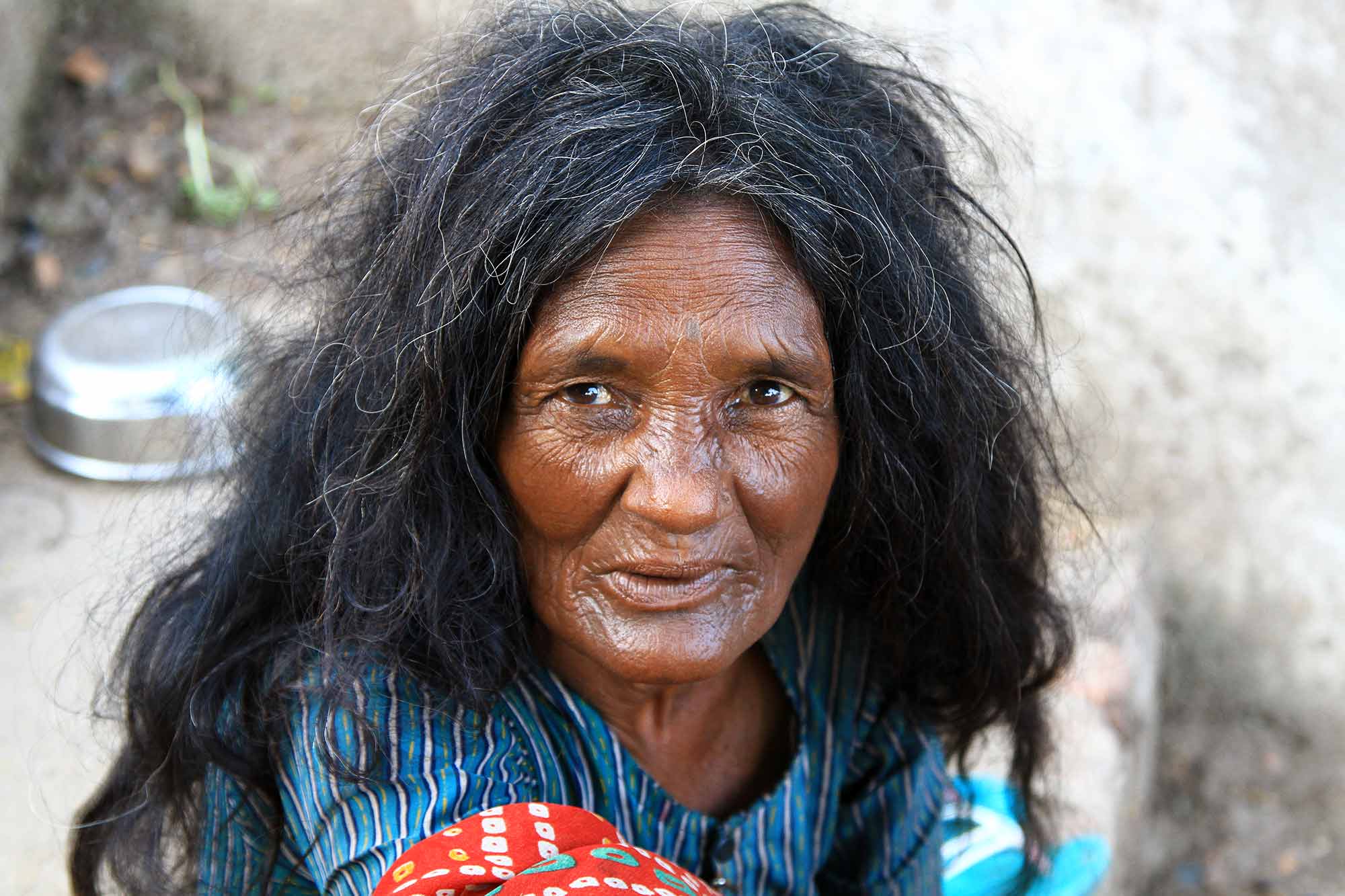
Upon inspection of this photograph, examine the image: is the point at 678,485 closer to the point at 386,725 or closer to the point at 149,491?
the point at 386,725

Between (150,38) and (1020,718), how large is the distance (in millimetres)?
4173

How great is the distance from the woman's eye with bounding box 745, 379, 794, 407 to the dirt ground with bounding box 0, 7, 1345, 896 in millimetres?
826

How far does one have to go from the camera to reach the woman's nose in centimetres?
161

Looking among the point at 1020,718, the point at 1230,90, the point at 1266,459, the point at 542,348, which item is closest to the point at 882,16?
the point at 1230,90

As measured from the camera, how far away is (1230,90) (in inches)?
136

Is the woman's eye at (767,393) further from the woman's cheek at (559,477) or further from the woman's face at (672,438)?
the woman's cheek at (559,477)

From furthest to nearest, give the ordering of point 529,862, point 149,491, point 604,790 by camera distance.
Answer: point 149,491
point 604,790
point 529,862

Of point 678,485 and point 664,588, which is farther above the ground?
point 678,485

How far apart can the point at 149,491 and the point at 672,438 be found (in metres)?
2.67

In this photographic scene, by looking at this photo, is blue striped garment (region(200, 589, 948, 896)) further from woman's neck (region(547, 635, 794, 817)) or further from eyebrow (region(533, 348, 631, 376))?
eyebrow (region(533, 348, 631, 376))

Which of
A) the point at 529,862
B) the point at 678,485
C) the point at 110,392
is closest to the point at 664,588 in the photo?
the point at 678,485

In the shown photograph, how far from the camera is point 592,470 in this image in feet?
5.50

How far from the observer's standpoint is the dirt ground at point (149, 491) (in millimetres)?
3318

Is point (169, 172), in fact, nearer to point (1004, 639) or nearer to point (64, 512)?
point (64, 512)
